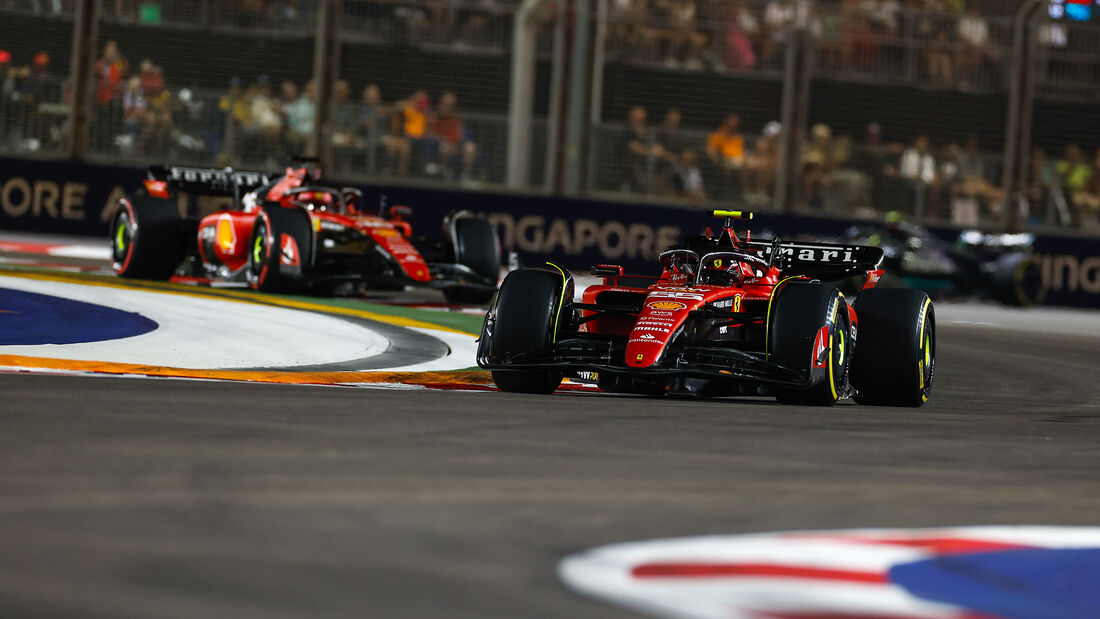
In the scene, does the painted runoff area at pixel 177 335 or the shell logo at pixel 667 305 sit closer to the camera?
the shell logo at pixel 667 305

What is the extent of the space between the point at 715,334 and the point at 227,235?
7.23 metres

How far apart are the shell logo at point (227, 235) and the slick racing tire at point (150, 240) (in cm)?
57

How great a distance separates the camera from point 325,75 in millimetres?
19781

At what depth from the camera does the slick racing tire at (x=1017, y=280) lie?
20469 millimetres

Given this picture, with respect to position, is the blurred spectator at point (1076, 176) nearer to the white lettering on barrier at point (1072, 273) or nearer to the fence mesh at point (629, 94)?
the fence mesh at point (629, 94)

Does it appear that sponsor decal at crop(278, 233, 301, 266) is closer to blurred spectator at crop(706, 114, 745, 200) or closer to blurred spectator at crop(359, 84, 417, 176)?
blurred spectator at crop(359, 84, 417, 176)

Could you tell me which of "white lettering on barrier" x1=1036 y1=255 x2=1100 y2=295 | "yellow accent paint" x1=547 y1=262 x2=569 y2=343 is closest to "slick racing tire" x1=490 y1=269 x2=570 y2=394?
"yellow accent paint" x1=547 y1=262 x2=569 y2=343

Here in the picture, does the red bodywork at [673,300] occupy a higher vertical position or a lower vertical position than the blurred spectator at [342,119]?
lower

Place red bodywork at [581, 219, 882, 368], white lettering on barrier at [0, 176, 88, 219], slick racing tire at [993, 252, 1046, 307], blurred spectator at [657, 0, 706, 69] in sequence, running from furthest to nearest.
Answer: white lettering on barrier at [0, 176, 88, 219] < slick racing tire at [993, 252, 1046, 307] < blurred spectator at [657, 0, 706, 69] < red bodywork at [581, 219, 882, 368]

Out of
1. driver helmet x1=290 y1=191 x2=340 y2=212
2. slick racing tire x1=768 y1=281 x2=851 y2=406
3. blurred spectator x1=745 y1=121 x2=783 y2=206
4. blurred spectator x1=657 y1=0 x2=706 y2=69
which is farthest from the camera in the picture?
blurred spectator x1=745 y1=121 x2=783 y2=206

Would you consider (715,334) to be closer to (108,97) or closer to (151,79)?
(151,79)

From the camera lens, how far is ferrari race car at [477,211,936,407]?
27.2 feet

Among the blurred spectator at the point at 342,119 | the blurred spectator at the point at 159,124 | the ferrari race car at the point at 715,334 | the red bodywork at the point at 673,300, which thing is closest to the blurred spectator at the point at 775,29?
the blurred spectator at the point at 342,119

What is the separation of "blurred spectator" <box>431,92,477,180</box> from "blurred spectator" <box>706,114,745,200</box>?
9.19 feet
